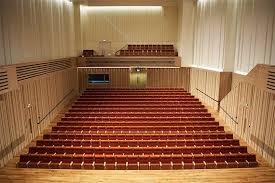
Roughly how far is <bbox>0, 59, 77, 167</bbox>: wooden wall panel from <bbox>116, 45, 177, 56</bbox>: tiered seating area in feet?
11.7

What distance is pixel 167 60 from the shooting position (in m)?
8.41

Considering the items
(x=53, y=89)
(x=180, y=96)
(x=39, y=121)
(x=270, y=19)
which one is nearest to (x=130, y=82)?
(x=180, y=96)

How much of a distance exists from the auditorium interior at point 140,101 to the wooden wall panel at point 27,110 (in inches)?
0.7

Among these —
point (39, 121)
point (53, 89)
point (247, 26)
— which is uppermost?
point (247, 26)

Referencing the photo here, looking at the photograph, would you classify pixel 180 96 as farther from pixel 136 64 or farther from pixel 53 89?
pixel 53 89

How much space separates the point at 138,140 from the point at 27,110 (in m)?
2.03

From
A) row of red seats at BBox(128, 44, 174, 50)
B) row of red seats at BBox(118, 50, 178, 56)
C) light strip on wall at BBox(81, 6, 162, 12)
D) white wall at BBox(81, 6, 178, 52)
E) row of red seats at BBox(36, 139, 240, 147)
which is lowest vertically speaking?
row of red seats at BBox(36, 139, 240, 147)

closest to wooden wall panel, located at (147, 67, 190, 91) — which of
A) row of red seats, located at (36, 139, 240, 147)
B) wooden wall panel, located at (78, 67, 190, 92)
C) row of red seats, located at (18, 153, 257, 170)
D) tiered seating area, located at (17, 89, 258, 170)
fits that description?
wooden wall panel, located at (78, 67, 190, 92)

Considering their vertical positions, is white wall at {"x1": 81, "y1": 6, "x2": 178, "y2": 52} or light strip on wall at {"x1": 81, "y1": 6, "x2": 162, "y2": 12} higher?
light strip on wall at {"x1": 81, "y1": 6, "x2": 162, "y2": 12}

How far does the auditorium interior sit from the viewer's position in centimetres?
318

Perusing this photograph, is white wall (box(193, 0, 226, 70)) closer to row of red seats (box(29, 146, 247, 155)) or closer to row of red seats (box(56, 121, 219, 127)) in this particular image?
row of red seats (box(56, 121, 219, 127))

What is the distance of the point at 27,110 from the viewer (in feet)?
13.3

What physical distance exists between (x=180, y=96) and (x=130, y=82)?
212cm

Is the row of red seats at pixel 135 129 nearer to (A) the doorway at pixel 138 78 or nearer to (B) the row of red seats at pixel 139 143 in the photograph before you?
(B) the row of red seats at pixel 139 143
